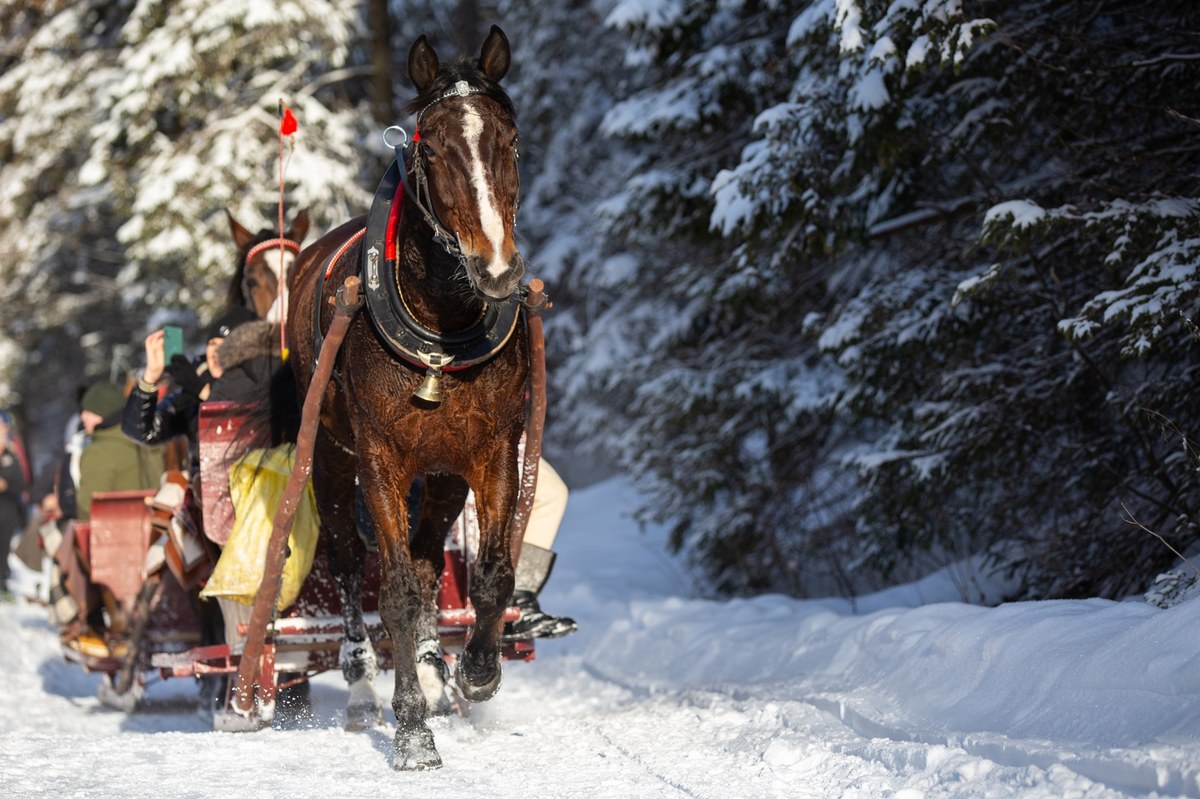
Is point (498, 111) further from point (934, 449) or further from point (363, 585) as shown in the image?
point (934, 449)

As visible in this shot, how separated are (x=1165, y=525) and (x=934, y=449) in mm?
1297

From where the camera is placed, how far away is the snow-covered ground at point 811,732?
12.3 feet

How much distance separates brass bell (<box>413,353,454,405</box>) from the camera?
479 centimetres

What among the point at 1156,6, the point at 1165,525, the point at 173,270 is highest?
the point at 173,270

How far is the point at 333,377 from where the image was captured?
5.48 m

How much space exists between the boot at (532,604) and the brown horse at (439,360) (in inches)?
21.4

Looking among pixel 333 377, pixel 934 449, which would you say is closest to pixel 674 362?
pixel 934 449

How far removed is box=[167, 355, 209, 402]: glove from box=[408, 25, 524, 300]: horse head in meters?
3.03

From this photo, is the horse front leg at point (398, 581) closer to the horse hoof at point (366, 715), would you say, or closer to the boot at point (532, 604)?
the boot at point (532, 604)

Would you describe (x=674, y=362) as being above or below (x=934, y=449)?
above

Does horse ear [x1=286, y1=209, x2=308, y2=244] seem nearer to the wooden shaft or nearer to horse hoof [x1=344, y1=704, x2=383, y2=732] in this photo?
the wooden shaft

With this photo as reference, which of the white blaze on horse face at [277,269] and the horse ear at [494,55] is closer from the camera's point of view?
the horse ear at [494,55]

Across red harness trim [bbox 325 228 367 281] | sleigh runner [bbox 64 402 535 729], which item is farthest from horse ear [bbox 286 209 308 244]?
red harness trim [bbox 325 228 367 281]

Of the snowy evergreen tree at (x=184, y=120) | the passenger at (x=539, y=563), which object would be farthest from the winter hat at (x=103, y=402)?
the passenger at (x=539, y=563)
